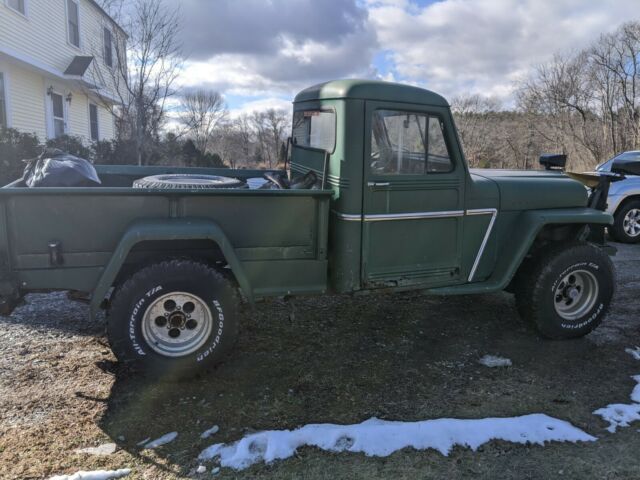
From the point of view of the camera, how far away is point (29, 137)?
11047 millimetres

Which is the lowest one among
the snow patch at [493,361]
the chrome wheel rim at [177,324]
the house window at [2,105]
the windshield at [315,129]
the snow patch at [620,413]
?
the snow patch at [620,413]

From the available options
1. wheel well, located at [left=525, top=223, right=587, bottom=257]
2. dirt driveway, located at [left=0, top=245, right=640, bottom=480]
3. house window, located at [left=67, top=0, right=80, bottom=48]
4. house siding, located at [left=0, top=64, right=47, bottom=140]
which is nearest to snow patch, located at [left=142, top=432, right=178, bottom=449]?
dirt driveway, located at [left=0, top=245, right=640, bottom=480]

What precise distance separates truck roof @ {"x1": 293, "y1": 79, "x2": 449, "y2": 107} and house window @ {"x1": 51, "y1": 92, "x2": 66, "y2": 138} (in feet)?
46.1

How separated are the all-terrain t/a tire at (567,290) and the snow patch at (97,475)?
138 inches

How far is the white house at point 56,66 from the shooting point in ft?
41.6

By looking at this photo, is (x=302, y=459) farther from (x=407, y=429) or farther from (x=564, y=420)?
(x=564, y=420)

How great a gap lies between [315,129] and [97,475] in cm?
300

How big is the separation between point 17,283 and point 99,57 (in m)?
16.4

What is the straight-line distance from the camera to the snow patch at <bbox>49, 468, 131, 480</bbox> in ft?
8.38

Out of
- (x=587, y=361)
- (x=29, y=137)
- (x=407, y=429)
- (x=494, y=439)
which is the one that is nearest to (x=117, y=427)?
(x=407, y=429)

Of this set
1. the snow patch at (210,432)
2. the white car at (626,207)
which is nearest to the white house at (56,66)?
the snow patch at (210,432)

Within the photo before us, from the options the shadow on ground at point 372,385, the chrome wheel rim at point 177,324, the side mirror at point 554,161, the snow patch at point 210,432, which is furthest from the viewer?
the side mirror at point 554,161

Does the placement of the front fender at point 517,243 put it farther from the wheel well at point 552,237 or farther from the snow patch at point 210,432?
the snow patch at point 210,432

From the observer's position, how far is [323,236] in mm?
3736
